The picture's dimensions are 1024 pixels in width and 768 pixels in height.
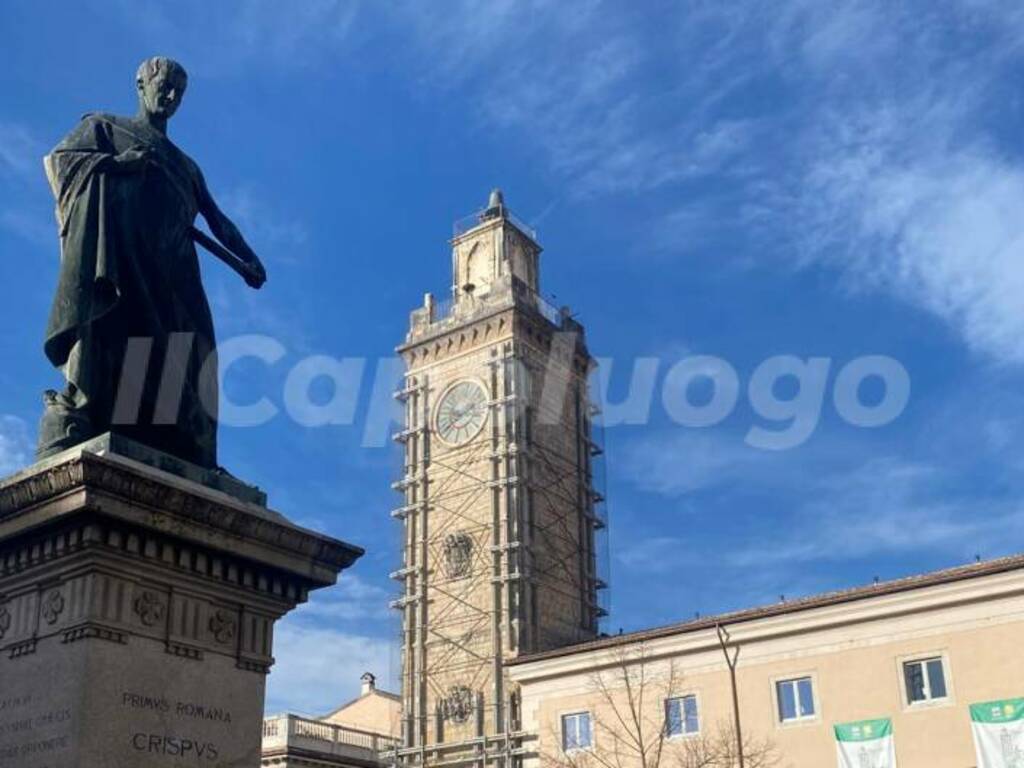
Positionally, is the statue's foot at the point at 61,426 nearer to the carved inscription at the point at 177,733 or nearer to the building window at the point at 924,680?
the carved inscription at the point at 177,733

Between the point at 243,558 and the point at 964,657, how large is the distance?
29992mm

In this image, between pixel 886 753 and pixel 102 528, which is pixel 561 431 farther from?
pixel 102 528

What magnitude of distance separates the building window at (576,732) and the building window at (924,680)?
10248mm

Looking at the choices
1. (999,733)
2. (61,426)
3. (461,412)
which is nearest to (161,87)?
(61,426)

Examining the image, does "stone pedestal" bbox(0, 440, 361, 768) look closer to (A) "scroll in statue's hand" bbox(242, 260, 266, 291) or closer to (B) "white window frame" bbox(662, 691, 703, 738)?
(A) "scroll in statue's hand" bbox(242, 260, 266, 291)

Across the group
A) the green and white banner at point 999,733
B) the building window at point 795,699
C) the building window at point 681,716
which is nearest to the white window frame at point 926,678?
the green and white banner at point 999,733

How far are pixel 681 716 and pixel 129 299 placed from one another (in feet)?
107

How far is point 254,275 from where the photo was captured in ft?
30.9

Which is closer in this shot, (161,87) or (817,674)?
(161,87)

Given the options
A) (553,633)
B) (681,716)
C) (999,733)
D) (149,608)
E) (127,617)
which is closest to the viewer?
(127,617)

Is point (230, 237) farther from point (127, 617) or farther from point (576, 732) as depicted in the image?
point (576, 732)

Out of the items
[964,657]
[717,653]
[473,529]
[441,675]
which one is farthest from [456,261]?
[964,657]

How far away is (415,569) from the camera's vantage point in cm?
6844

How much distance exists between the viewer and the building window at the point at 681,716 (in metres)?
37.9
